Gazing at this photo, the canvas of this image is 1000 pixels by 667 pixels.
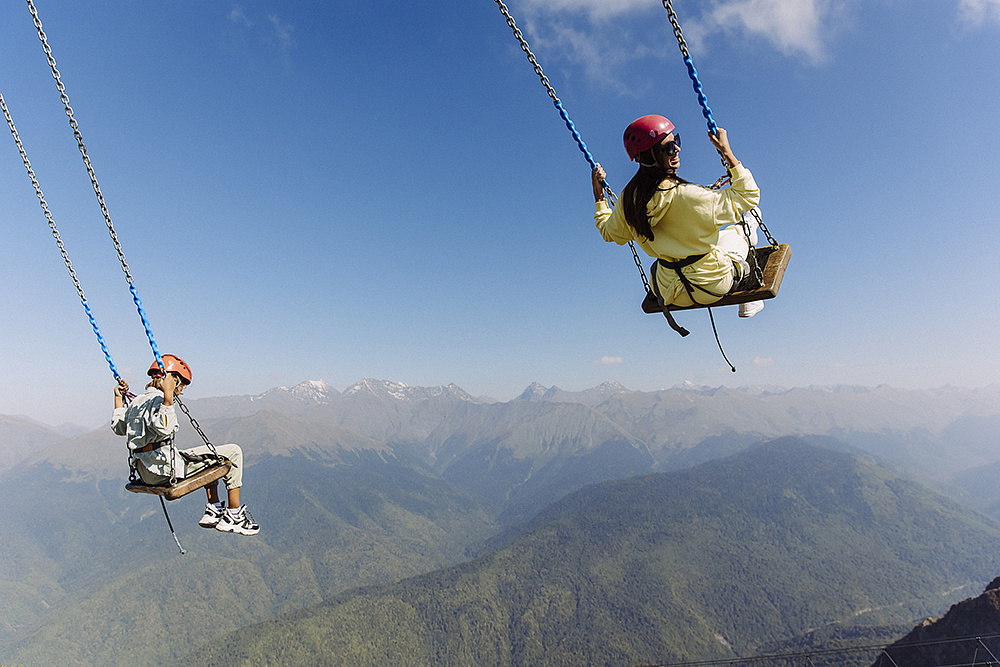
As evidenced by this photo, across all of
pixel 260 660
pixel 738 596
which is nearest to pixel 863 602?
pixel 738 596

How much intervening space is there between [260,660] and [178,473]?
18805cm

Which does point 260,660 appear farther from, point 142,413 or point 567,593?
point 142,413

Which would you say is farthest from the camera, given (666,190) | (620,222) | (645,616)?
(645,616)

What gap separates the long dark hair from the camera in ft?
10.4

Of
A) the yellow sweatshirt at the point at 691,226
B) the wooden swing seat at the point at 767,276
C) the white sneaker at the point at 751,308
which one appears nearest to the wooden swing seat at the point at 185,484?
the yellow sweatshirt at the point at 691,226

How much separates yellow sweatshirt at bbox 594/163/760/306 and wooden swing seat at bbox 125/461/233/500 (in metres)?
5.76

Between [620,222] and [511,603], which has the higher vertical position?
[620,222]

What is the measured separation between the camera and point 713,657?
152m

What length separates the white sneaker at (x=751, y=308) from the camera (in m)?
4.14

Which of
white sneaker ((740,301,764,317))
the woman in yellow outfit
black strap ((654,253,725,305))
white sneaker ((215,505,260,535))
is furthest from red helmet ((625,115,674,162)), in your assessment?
white sneaker ((215,505,260,535))

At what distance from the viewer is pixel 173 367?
19.2 ft

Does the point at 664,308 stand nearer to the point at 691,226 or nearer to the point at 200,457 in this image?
the point at 691,226

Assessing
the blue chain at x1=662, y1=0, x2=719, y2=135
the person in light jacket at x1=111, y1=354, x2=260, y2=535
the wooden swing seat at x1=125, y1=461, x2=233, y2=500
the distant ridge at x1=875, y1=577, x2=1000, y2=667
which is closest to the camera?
the blue chain at x1=662, y1=0, x2=719, y2=135

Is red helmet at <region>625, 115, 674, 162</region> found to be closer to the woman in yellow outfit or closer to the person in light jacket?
the woman in yellow outfit
